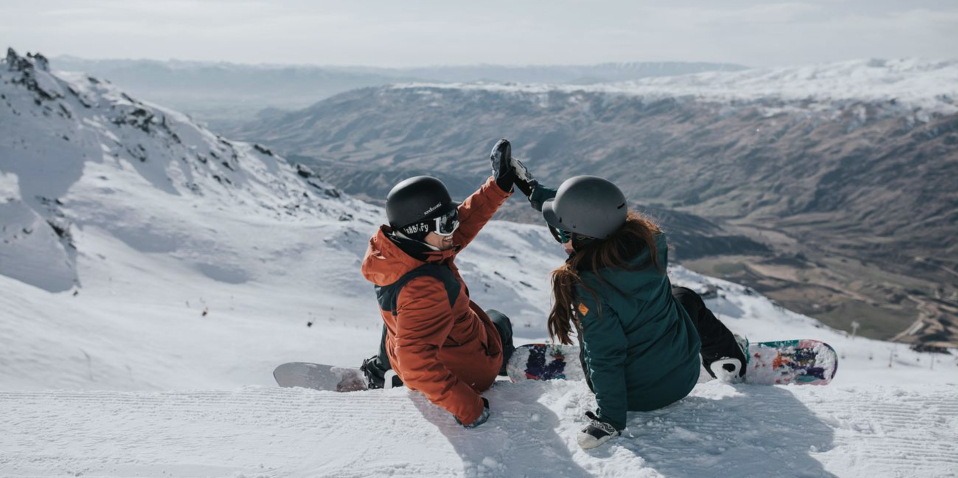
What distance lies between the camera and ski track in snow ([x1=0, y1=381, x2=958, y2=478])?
386 centimetres

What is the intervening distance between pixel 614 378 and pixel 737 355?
5.53 ft

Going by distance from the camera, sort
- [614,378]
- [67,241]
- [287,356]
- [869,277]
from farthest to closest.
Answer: [869,277]
[67,241]
[287,356]
[614,378]

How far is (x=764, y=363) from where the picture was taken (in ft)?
17.3

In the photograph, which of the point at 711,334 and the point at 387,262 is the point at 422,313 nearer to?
the point at 387,262

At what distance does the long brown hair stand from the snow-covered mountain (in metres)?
1.10

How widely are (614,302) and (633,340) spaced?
1.40ft

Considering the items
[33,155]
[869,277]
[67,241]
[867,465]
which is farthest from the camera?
[869,277]

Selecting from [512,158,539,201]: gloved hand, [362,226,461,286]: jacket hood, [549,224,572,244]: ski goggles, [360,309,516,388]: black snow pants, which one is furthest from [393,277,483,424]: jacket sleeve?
[512,158,539,201]: gloved hand

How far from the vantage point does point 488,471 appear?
12.7ft

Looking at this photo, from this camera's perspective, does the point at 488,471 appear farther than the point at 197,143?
No

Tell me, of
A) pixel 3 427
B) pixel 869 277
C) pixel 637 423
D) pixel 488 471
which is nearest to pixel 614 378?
pixel 637 423

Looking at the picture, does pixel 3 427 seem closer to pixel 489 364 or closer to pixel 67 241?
pixel 489 364

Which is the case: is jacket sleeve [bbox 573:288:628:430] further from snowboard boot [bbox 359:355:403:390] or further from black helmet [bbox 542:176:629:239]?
snowboard boot [bbox 359:355:403:390]

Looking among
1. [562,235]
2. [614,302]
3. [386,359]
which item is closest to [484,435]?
[614,302]
